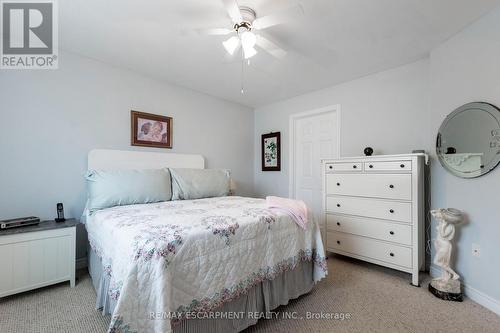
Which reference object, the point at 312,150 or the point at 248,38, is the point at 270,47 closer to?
the point at 248,38

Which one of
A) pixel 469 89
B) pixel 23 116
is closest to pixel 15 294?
pixel 23 116

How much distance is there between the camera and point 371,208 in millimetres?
2500

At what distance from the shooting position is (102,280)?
1.67m

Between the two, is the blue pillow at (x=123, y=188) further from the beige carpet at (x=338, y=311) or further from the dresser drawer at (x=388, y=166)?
the dresser drawer at (x=388, y=166)

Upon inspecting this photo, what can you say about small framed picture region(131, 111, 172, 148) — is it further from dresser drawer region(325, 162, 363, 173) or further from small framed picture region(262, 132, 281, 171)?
dresser drawer region(325, 162, 363, 173)

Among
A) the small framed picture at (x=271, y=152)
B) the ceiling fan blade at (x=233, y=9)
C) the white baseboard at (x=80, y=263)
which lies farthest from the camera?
the small framed picture at (x=271, y=152)

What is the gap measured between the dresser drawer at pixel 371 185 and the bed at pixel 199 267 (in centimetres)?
93

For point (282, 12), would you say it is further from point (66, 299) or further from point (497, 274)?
point (66, 299)

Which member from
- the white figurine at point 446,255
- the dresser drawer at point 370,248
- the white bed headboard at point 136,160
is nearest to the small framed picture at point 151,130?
the white bed headboard at point 136,160

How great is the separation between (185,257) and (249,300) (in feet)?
2.18

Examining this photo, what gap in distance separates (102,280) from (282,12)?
96.9 inches

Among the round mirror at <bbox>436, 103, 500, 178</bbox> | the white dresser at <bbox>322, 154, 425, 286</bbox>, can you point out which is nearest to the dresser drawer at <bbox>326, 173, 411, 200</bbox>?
the white dresser at <bbox>322, 154, 425, 286</bbox>

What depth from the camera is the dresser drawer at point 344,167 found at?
8.60 ft

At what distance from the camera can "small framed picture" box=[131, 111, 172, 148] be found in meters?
2.94
